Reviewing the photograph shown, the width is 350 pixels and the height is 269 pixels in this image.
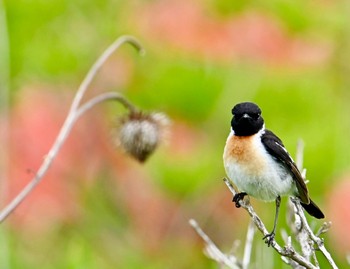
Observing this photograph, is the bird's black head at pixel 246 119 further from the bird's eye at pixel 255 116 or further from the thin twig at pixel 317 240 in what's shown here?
the thin twig at pixel 317 240

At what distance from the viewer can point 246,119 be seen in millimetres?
3904

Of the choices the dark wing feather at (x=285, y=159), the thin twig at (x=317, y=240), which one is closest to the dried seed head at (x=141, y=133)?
the dark wing feather at (x=285, y=159)

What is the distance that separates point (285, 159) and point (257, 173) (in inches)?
4.2

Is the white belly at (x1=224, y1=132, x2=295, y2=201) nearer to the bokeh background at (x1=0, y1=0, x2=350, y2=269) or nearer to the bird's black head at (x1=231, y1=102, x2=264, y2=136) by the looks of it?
the bird's black head at (x1=231, y1=102, x2=264, y2=136)

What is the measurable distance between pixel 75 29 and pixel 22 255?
139 cm

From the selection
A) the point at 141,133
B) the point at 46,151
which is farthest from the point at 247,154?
the point at 46,151

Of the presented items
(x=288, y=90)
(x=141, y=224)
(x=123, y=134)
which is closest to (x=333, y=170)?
(x=288, y=90)

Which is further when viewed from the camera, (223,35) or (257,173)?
(223,35)

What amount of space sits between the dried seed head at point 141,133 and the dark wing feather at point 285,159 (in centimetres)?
115

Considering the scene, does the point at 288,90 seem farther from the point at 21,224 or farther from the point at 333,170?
the point at 21,224

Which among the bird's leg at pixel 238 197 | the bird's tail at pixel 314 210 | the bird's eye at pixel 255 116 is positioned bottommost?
the bird's tail at pixel 314 210

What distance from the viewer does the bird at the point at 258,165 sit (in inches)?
149

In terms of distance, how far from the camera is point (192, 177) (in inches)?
246

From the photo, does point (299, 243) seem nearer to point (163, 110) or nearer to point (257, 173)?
point (257, 173)
